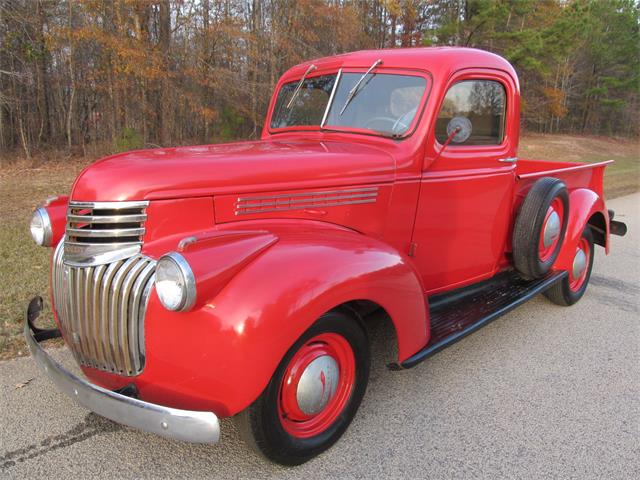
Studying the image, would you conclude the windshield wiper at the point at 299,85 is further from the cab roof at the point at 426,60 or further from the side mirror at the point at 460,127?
the side mirror at the point at 460,127

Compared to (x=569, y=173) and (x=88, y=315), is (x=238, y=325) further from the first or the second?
(x=569, y=173)

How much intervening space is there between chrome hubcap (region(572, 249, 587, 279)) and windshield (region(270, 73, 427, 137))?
2.32 metres

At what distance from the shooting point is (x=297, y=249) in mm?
2180

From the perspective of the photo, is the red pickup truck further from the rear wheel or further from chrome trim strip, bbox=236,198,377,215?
the rear wheel

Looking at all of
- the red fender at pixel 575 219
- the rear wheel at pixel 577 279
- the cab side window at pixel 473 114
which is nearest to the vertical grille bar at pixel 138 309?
the cab side window at pixel 473 114

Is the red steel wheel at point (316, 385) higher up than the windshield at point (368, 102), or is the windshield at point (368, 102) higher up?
the windshield at point (368, 102)

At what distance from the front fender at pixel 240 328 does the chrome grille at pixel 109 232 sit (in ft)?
0.98

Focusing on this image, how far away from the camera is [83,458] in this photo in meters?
2.30

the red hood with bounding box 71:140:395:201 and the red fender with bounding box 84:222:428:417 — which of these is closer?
the red fender with bounding box 84:222:428:417

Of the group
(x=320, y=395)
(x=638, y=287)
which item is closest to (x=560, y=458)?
(x=320, y=395)

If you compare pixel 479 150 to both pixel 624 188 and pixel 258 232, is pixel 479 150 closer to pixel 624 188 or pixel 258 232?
pixel 258 232

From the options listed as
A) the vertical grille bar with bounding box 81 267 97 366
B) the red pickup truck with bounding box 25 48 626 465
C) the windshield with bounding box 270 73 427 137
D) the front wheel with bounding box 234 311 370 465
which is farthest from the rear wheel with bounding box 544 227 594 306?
the vertical grille bar with bounding box 81 267 97 366

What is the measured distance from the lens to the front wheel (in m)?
2.11

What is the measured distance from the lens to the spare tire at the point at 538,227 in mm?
3586
